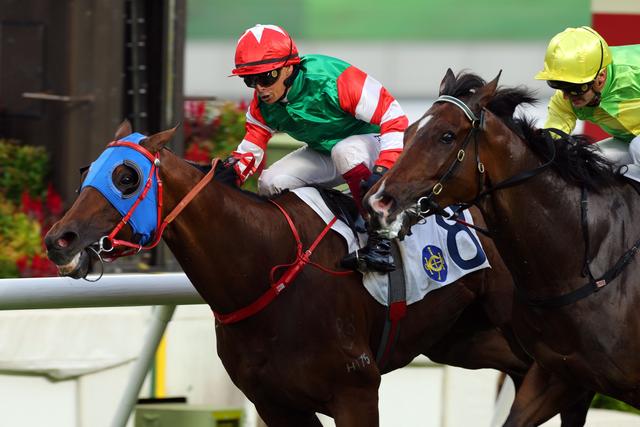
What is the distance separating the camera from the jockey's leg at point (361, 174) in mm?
5070

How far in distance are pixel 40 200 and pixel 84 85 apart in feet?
2.42

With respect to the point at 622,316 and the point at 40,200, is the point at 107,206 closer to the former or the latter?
the point at 622,316

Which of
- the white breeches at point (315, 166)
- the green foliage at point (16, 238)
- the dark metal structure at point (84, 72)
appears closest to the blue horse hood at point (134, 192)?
the white breeches at point (315, 166)

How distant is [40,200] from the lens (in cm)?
828

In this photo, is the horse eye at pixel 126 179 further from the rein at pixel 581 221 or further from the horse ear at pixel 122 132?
the rein at pixel 581 221

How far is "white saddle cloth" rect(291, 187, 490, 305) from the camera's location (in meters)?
5.19

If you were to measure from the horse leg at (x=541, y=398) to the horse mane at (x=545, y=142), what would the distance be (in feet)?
2.49

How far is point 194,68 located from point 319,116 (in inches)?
141

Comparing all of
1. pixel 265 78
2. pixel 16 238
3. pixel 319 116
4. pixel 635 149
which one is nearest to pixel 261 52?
pixel 265 78

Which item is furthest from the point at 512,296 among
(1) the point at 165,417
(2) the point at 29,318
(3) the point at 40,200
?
(3) the point at 40,200

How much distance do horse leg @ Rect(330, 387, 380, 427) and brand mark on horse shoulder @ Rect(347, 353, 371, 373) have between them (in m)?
0.07

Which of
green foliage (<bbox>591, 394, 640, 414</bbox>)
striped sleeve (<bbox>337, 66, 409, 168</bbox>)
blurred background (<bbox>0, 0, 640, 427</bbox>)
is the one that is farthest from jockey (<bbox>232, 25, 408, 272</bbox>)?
green foliage (<bbox>591, 394, 640, 414</bbox>)

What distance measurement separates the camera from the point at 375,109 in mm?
5199

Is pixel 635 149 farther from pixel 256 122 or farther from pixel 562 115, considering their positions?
pixel 256 122
